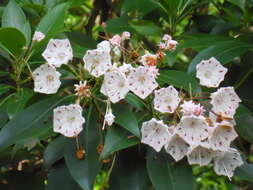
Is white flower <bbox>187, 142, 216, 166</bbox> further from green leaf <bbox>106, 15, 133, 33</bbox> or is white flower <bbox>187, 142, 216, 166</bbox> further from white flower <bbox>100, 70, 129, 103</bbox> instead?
green leaf <bbox>106, 15, 133, 33</bbox>

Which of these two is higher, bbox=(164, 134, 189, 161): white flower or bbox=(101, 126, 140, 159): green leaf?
bbox=(101, 126, 140, 159): green leaf

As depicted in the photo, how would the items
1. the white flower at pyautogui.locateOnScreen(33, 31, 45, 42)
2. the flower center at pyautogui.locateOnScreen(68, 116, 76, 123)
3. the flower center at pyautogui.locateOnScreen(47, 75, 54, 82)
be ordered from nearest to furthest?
1. the flower center at pyautogui.locateOnScreen(68, 116, 76, 123)
2. the flower center at pyautogui.locateOnScreen(47, 75, 54, 82)
3. the white flower at pyautogui.locateOnScreen(33, 31, 45, 42)

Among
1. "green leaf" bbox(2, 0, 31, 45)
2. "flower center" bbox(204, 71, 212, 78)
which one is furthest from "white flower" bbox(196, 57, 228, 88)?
"green leaf" bbox(2, 0, 31, 45)

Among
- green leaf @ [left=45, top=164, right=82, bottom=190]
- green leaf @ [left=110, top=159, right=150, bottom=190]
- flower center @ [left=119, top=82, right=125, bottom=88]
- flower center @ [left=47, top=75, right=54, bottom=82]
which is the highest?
flower center @ [left=119, top=82, right=125, bottom=88]

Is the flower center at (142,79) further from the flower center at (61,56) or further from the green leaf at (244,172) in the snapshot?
the green leaf at (244,172)

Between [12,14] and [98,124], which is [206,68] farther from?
[12,14]

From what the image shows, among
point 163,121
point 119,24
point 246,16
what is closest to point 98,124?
point 163,121
